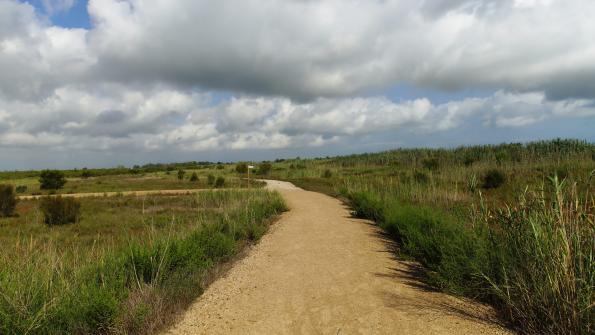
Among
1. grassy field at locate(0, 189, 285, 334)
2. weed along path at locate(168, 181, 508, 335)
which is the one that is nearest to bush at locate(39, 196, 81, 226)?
grassy field at locate(0, 189, 285, 334)

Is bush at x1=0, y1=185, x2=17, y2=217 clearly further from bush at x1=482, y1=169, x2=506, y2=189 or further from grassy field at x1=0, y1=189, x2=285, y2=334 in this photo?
bush at x1=482, y1=169, x2=506, y2=189

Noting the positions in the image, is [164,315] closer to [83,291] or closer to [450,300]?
[83,291]

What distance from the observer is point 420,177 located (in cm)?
2425

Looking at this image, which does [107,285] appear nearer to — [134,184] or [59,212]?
[59,212]

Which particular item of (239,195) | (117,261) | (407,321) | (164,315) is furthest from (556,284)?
(239,195)

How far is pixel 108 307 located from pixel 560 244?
4554mm

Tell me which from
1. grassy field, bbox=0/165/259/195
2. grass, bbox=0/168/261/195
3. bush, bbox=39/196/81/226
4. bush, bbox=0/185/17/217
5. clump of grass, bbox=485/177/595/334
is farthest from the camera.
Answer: grassy field, bbox=0/165/259/195

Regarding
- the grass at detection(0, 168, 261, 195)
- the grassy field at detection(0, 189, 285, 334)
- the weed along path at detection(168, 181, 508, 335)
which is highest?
the grassy field at detection(0, 189, 285, 334)

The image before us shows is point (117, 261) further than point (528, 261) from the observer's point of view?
Yes

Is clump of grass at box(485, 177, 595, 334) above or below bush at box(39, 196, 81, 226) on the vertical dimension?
above

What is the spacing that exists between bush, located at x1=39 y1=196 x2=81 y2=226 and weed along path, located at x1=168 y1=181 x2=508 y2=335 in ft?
41.9

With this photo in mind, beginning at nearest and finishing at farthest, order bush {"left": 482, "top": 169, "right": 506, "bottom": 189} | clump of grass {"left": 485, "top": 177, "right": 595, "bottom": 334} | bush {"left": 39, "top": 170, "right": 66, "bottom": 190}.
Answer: clump of grass {"left": 485, "top": 177, "right": 595, "bottom": 334} → bush {"left": 482, "top": 169, "right": 506, "bottom": 189} → bush {"left": 39, "top": 170, "right": 66, "bottom": 190}

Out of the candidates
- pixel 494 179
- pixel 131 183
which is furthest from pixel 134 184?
pixel 494 179

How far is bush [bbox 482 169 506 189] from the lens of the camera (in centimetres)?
2069
